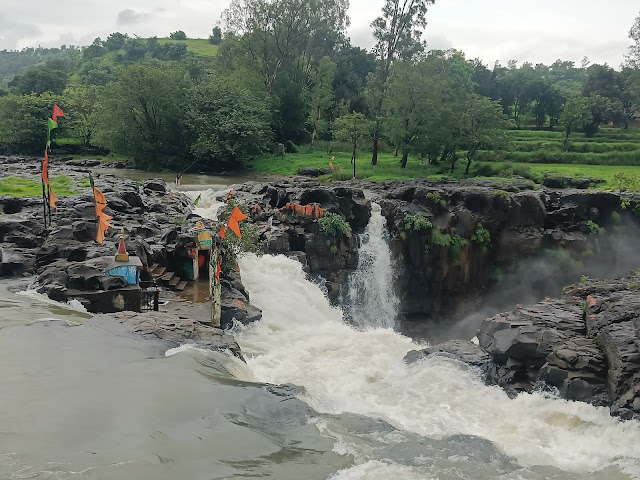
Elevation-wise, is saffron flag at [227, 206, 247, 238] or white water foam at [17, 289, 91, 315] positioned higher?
saffron flag at [227, 206, 247, 238]

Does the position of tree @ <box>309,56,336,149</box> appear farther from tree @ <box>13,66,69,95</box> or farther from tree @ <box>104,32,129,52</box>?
tree @ <box>104,32,129,52</box>

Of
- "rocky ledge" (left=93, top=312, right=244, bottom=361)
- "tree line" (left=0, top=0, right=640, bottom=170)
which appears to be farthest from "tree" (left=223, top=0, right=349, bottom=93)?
"rocky ledge" (left=93, top=312, right=244, bottom=361)

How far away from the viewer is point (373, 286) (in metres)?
23.5

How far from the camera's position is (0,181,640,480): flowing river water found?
24.3ft

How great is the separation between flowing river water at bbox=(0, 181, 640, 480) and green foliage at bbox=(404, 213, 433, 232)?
1010cm

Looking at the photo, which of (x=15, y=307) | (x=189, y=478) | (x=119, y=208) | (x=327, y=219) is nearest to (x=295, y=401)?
(x=189, y=478)

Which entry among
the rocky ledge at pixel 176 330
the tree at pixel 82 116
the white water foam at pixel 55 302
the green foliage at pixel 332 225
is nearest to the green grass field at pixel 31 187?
the white water foam at pixel 55 302

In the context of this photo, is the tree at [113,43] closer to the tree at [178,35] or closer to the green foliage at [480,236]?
the tree at [178,35]

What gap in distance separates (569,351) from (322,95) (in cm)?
4177

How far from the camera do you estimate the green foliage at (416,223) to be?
23.3 metres

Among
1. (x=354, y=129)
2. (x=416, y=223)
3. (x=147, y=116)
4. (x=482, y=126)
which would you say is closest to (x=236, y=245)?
(x=416, y=223)

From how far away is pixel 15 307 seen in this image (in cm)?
1273

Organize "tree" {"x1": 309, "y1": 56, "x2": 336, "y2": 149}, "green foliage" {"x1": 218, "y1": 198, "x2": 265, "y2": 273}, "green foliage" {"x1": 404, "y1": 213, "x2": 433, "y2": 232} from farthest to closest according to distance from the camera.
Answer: "tree" {"x1": 309, "y1": 56, "x2": 336, "y2": 149}, "green foliage" {"x1": 404, "y1": 213, "x2": 433, "y2": 232}, "green foliage" {"x1": 218, "y1": 198, "x2": 265, "y2": 273}

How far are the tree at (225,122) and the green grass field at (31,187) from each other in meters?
14.9
